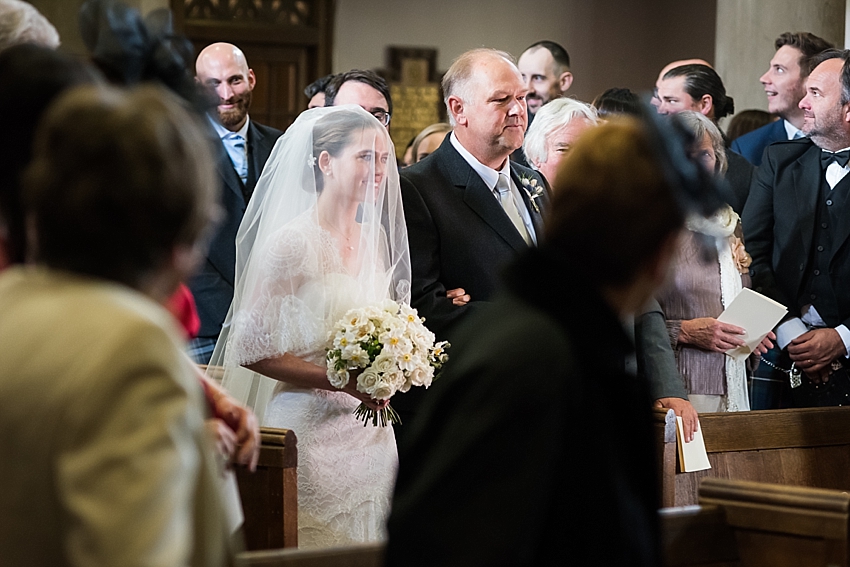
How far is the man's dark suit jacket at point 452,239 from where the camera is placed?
426 cm

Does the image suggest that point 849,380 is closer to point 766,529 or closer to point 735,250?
point 735,250

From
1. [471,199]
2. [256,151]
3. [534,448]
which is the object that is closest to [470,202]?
[471,199]

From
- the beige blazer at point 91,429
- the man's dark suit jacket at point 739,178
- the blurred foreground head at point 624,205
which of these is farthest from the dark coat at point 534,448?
the man's dark suit jacket at point 739,178

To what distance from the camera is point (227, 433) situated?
2396mm

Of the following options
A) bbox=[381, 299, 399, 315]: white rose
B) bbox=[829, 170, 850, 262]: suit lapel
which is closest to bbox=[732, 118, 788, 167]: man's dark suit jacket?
bbox=[829, 170, 850, 262]: suit lapel

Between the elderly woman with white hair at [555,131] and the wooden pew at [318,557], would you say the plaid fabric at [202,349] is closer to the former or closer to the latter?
the elderly woman with white hair at [555,131]

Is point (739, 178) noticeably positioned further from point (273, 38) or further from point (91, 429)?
point (273, 38)

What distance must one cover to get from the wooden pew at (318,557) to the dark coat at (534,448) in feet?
1.80

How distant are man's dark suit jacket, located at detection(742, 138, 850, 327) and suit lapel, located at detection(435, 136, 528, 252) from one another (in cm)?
160

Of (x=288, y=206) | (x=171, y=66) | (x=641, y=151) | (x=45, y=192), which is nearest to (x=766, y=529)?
(x=641, y=151)

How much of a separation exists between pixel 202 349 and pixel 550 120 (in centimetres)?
196

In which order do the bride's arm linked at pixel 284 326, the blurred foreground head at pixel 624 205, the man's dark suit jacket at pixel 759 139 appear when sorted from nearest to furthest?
the blurred foreground head at pixel 624 205 < the bride's arm linked at pixel 284 326 < the man's dark suit jacket at pixel 759 139

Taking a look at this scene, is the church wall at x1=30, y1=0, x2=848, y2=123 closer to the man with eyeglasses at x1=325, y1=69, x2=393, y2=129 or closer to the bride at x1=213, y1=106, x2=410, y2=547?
the man with eyeglasses at x1=325, y1=69, x2=393, y2=129

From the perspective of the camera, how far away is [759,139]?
6.84 metres
